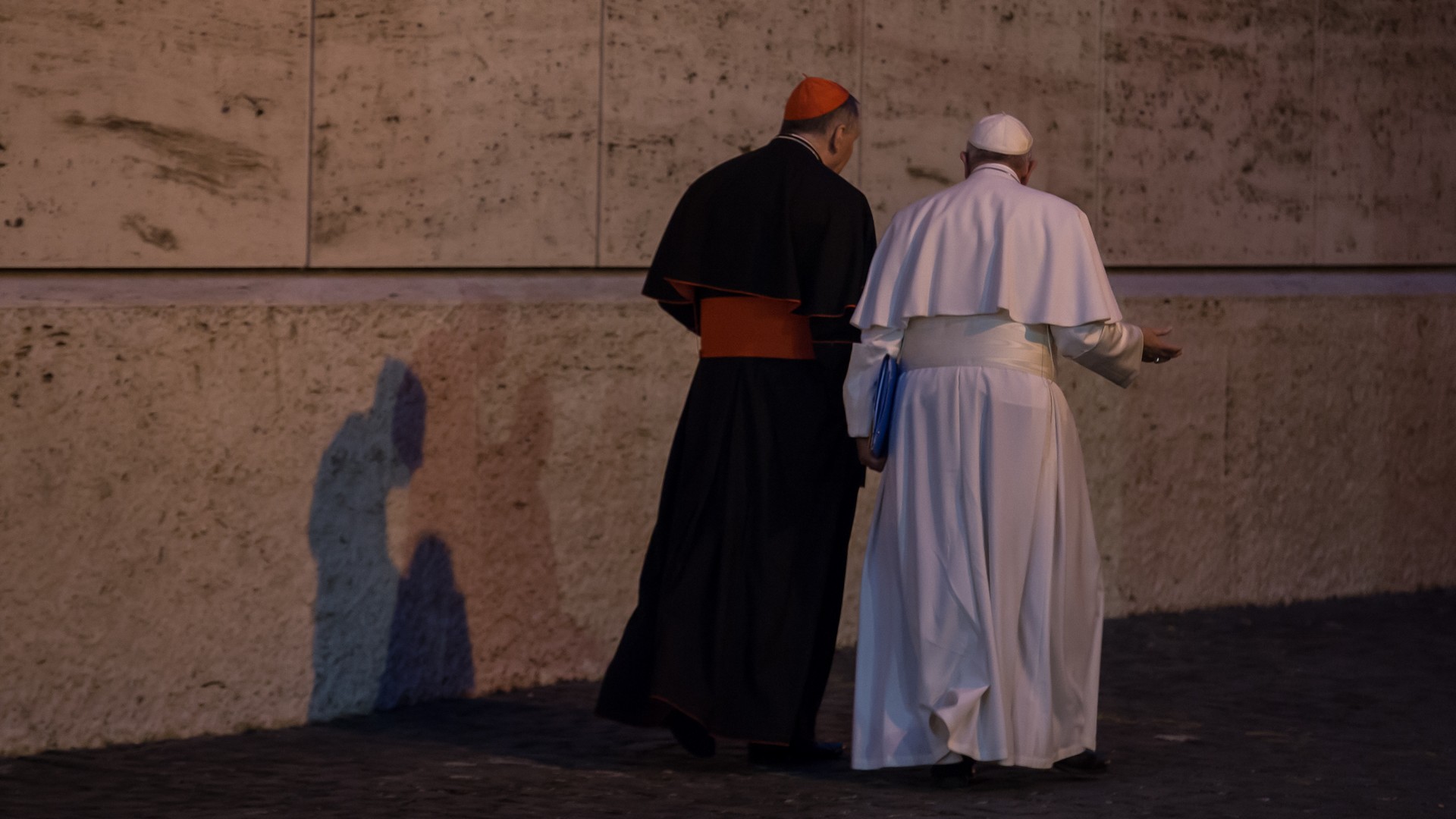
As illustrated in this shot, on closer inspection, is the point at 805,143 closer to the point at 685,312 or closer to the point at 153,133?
the point at 685,312

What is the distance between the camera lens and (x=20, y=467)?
21.0ft

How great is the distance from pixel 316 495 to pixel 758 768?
171 cm

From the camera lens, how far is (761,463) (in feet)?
21.3

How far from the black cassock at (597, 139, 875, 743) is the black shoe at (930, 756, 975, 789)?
475 millimetres

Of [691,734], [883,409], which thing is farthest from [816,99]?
[691,734]

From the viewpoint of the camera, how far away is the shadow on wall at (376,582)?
282 inches

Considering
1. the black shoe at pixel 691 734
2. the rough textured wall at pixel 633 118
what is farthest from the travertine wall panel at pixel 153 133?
the black shoe at pixel 691 734

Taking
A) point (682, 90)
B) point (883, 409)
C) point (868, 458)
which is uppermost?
point (682, 90)

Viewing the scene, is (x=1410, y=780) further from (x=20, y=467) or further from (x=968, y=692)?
(x=20, y=467)

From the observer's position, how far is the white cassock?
20.1ft

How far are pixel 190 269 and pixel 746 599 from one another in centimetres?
199

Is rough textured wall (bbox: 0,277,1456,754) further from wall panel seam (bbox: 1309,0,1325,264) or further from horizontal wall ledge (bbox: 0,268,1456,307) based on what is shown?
wall panel seam (bbox: 1309,0,1325,264)

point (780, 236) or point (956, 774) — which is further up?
point (780, 236)

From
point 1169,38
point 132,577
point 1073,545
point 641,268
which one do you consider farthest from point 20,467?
point 1169,38
